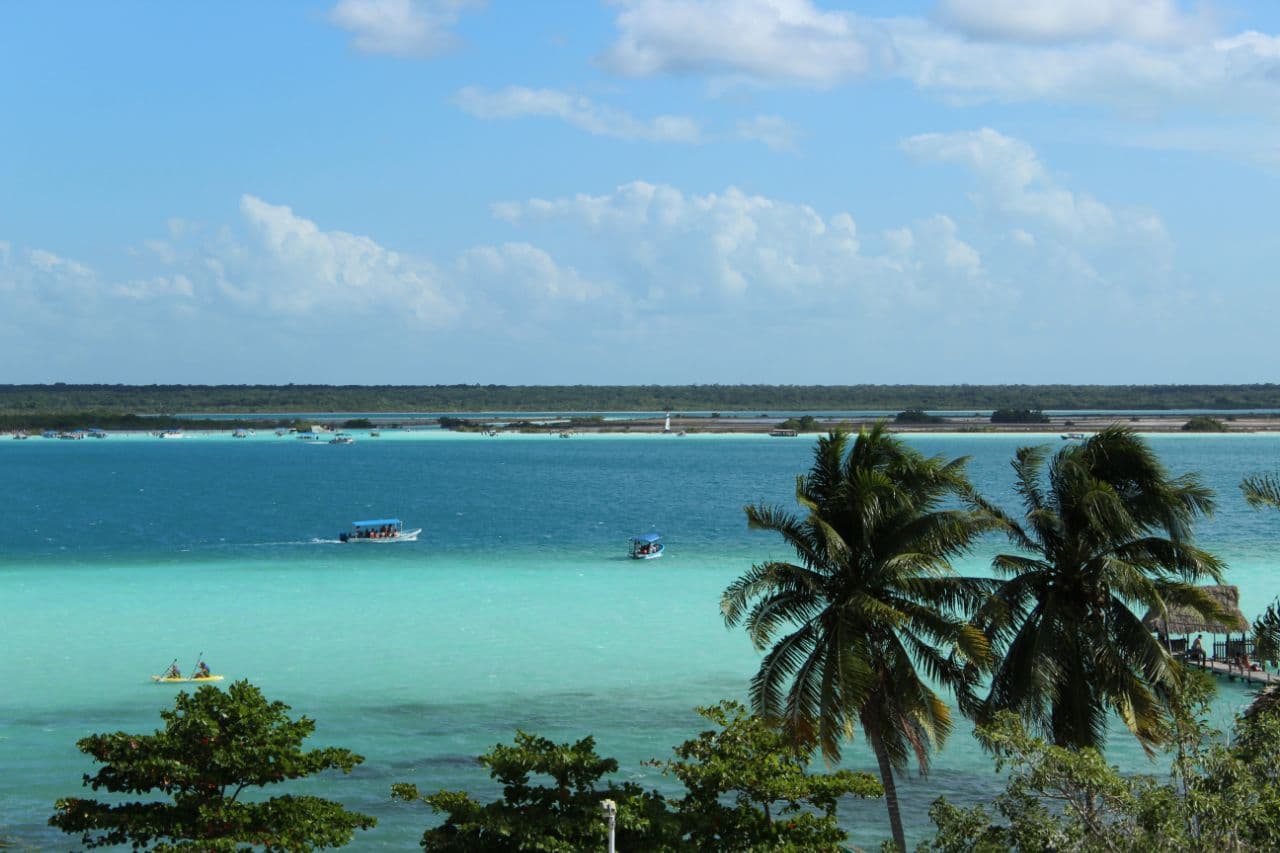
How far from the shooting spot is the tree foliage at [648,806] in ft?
53.4

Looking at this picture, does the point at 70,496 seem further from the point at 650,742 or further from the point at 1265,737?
the point at 1265,737

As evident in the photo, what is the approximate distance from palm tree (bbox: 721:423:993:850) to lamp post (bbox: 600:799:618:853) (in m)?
4.37

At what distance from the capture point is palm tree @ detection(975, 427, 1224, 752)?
66.7 feet

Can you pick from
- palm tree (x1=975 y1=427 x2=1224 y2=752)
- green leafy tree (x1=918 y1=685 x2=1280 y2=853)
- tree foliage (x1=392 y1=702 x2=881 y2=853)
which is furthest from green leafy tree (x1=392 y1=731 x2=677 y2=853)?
palm tree (x1=975 y1=427 x2=1224 y2=752)

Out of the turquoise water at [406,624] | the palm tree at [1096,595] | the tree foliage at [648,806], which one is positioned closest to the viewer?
the tree foliage at [648,806]

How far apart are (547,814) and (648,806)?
52.4 inches

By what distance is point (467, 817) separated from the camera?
55.1 feet

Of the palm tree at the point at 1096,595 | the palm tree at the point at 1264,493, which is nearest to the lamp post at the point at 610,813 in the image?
the palm tree at the point at 1096,595

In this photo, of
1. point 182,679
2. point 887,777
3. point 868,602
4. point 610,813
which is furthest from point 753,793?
point 182,679

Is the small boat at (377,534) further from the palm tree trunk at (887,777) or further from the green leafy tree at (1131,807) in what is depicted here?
the green leafy tree at (1131,807)

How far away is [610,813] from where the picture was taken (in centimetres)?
1561

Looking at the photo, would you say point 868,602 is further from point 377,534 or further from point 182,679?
point 377,534

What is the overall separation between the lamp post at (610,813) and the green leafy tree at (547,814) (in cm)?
22

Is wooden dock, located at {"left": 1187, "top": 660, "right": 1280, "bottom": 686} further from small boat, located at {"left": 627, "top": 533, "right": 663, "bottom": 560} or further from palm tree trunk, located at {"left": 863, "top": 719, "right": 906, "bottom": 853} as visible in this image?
small boat, located at {"left": 627, "top": 533, "right": 663, "bottom": 560}
